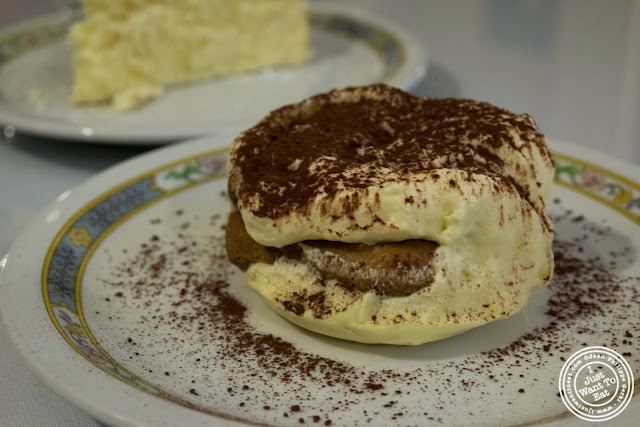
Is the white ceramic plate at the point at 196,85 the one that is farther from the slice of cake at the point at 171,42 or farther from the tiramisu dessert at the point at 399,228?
the tiramisu dessert at the point at 399,228

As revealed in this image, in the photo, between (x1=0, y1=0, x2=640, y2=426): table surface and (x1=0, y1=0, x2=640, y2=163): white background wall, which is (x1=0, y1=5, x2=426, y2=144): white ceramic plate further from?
(x1=0, y1=0, x2=640, y2=163): white background wall

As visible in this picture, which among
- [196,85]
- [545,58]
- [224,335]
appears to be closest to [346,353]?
[224,335]

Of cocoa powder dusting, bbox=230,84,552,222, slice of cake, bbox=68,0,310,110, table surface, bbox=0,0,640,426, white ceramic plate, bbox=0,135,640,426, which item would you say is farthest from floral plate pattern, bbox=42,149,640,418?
slice of cake, bbox=68,0,310,110

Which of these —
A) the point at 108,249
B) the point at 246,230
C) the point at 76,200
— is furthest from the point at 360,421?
the point at 76,200

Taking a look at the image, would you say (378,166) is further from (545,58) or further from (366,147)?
(545,58)

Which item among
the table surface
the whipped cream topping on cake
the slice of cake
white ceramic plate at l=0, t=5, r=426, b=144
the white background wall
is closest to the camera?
the whipped cream topping on cake

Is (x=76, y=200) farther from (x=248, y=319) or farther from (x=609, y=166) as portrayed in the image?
(x=609, y=166)

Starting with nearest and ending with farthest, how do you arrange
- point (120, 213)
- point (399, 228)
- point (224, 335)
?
point (399, 228) → point (224, 335) → point (120, 213)
